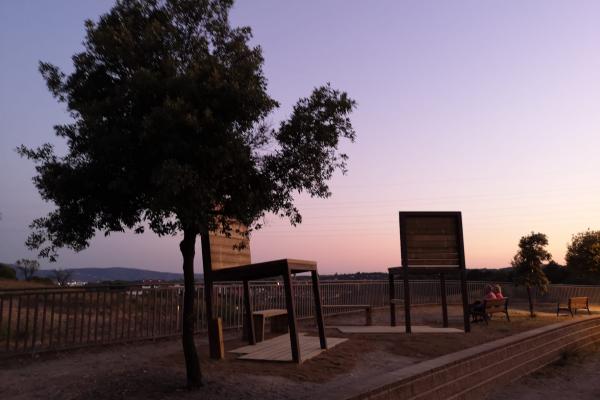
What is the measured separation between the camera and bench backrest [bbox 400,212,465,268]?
1477cm

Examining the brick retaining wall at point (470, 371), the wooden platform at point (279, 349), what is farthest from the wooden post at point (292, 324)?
the brick retaining wall at point (470, 371)

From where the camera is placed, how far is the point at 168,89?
6555 millimetres

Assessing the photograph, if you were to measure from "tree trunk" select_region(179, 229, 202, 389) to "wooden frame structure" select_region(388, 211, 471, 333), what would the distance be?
328 inches

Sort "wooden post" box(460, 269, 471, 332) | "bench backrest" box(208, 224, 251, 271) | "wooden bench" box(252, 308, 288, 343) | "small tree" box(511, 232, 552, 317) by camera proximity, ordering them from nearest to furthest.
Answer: "bench backrest" box(208, 224, 251, 271) → "wooden bench" box(252, 308, 288, 343) → "wooden post" box(460, 269, 471, 332) → "small tree" box(511, 232, 552, 317)

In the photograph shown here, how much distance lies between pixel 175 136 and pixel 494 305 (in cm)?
1431

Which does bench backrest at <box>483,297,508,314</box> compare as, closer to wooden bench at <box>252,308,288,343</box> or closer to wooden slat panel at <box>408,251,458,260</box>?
wooden slat panel at <box>408,251,458,260</box>

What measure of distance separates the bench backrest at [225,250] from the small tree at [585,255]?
33696 mm

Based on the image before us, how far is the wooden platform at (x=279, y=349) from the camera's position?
921cm

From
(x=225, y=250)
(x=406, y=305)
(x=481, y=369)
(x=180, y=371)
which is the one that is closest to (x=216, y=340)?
(x=180, y=371)

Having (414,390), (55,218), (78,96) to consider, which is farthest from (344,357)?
(78,96)

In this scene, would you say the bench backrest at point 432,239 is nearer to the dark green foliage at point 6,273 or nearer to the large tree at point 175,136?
the large tree at point 175,136

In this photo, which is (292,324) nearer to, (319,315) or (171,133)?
(319,315)

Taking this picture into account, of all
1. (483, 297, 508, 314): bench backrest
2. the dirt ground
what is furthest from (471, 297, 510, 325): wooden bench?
the dirt ground

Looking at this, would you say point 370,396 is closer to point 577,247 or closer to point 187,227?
point 187,227
